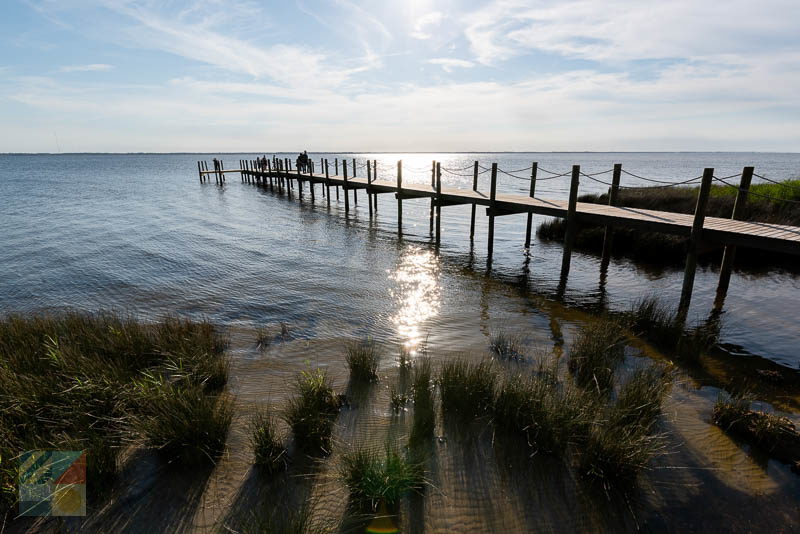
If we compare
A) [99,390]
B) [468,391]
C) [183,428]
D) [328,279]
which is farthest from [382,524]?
[328,279]

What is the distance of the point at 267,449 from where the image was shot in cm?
425

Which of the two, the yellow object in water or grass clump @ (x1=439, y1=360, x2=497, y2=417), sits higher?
grass clump @ (x1=439, y1=360, x2=497, y2=417)

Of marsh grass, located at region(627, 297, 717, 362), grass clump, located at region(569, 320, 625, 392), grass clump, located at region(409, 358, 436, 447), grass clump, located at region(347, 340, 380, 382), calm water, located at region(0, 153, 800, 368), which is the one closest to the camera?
grass clump, located at region(409, 358, 436, 447)

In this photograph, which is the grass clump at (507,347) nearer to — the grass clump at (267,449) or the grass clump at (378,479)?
the grass clump at (378,479)

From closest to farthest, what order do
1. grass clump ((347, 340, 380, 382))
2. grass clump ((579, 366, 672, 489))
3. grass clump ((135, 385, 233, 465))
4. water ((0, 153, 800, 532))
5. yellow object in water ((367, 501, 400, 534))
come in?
yellow object in water ((367, 501, 400, 534))
water ((0, 153, 800, 532))
grass clump ((579, 366, 672, 489))
grass clump ((135, 385, 233, 465))
grass clump ((347, 340, 380, 382))

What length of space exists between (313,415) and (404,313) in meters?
4.95

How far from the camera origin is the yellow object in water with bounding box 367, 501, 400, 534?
137 inches

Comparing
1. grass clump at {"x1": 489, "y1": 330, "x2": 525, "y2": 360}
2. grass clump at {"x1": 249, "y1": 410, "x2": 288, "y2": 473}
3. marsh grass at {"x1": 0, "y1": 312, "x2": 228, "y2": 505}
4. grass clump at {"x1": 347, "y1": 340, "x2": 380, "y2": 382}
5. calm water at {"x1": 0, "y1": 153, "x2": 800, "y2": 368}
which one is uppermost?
marsh grass at {"x1": 0, "y1": 312, "x2": 228, "y2": 505}

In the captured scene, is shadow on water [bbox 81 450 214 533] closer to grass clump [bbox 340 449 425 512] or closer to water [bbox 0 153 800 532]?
water [bbox 0 153 800 532]

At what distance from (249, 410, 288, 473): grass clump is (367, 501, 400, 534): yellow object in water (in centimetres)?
122

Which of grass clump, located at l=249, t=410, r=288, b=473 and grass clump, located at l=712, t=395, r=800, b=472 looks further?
grass clump, located at l=712, t=395, r=800, b=472

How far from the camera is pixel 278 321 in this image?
9.02 meters

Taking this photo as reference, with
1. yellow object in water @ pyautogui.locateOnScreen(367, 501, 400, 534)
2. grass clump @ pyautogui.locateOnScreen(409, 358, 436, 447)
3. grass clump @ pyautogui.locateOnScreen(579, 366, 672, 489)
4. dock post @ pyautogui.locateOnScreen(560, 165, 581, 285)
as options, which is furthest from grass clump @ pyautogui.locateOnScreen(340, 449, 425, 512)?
dock post @ pyautogui.locateOnScreen(560, 165, 581, 285)

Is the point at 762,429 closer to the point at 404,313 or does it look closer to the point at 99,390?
the point at 404,313
